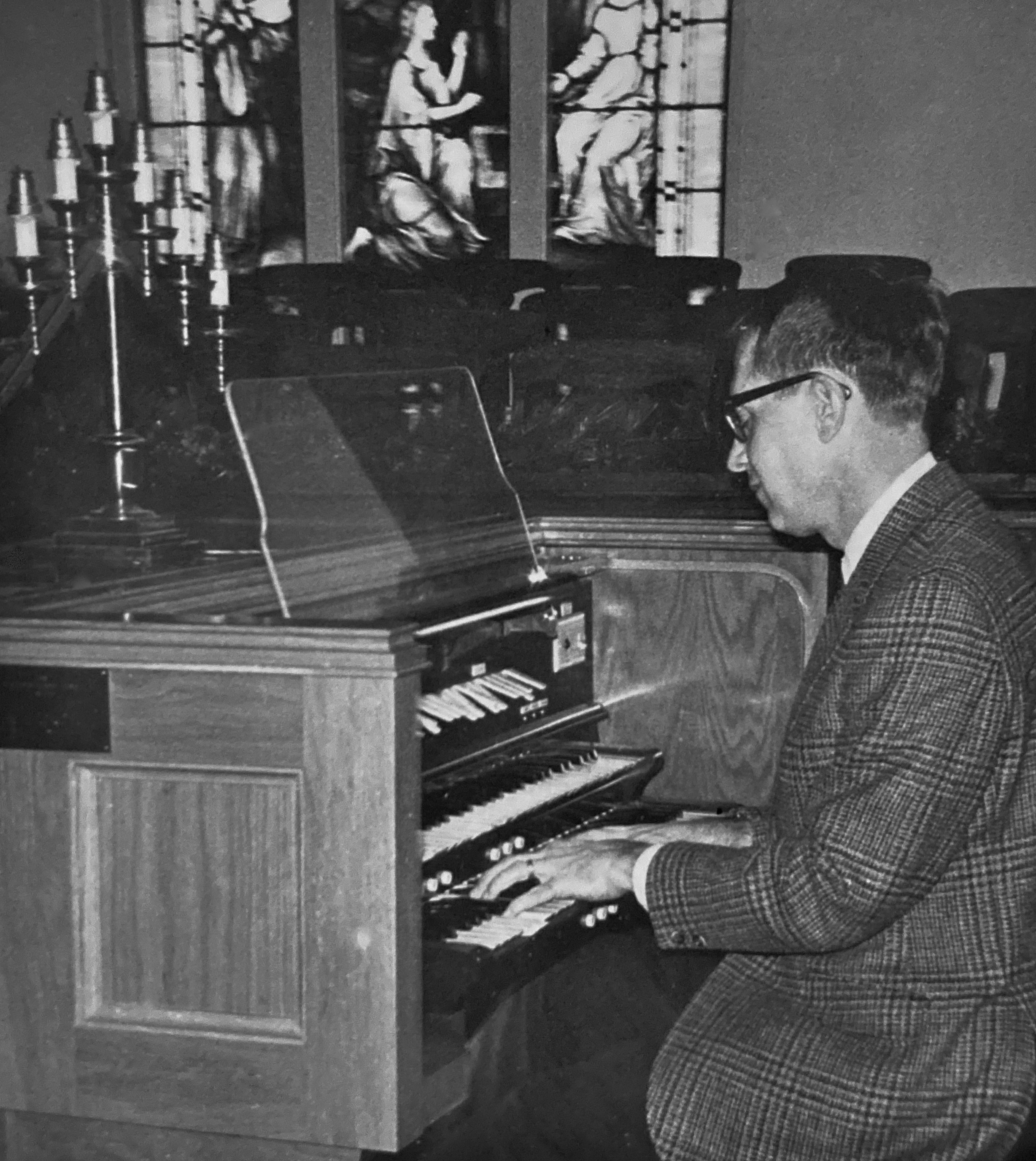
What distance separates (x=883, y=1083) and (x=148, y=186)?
2219 millimetres

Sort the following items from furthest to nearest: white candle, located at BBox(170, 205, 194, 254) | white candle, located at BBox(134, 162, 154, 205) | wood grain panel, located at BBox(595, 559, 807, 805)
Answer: white candle, located at BBox(170, 205, 194, 254)
wood grain panel, located at BBox(595, 559, 807, 805)
white candle, located at BBox(134, 162, 154, 205)

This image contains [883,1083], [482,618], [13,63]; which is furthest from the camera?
[13,63]

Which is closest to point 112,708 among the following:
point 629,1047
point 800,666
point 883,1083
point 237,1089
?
point 237,1089

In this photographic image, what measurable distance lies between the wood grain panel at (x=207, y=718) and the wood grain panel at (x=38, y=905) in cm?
11

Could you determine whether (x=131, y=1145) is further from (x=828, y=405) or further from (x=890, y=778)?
(x=828, y=405)

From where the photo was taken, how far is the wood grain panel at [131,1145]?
2150mm

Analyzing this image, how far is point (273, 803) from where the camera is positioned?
2086mm

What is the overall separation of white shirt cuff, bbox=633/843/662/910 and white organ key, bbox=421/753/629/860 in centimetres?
37

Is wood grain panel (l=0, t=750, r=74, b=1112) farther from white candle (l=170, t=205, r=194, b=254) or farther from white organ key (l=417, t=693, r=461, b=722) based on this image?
white candle (l=170, t=205, r=194, b=254)

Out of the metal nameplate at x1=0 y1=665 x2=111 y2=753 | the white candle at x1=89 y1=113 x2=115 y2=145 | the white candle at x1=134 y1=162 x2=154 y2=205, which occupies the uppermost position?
the white candle at x1=89 y1=113 x2=115 y2=145

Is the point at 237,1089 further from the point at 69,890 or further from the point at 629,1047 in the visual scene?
the point at 629,1047

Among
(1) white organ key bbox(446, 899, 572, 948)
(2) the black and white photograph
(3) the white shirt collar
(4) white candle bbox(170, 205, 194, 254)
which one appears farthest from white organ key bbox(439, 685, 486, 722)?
(4) white candle bbox(170, 205, 194, 254)

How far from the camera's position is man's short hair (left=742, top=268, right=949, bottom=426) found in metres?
1.81

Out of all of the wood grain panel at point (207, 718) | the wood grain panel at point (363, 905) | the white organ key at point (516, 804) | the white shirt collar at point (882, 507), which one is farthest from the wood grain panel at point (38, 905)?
the white shirt collar at point (882, 507)
